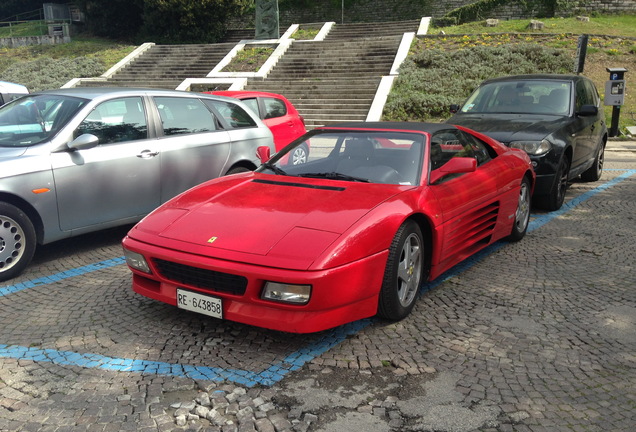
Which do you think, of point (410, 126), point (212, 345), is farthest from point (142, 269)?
point (410, 126)

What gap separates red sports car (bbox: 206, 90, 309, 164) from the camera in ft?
35.3

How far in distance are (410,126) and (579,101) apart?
16.2 ft

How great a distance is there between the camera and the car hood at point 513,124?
777cm

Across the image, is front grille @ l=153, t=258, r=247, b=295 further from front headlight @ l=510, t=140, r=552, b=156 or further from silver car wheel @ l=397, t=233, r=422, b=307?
front headlight @ l=510, t=140, r=552, b=156

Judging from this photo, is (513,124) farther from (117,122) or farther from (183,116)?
(117,122)

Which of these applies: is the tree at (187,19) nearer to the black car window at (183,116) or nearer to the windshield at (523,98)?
the windshield at (523,98)

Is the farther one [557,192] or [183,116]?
[557,192]

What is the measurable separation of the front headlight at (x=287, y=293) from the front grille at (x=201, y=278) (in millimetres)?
160

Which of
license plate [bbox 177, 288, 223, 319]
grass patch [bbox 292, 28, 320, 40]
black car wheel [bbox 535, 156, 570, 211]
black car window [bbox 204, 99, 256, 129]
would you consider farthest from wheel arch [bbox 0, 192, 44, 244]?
grass patch [bbox 292, 28, 320, 40]

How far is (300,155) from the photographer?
210 inches

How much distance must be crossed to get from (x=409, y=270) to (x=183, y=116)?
3.71 meters

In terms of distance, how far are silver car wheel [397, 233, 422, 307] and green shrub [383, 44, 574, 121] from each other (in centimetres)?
1434

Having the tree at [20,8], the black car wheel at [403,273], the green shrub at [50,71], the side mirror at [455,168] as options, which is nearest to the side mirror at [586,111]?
the side mirror at [455,168]

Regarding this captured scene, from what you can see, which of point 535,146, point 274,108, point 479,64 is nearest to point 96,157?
point 535,146
